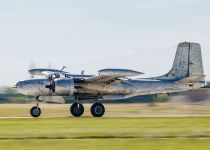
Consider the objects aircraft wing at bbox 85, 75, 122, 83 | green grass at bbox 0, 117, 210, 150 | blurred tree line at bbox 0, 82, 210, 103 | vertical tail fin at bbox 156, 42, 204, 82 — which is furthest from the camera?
blurred tree line at bbox 0, 82, 210, 103

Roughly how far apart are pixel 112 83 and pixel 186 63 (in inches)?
256

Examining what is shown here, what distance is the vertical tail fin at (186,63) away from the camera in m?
46.4

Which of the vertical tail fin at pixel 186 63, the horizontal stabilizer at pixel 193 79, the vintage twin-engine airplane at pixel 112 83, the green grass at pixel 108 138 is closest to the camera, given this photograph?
the green grass at pixel 108 138

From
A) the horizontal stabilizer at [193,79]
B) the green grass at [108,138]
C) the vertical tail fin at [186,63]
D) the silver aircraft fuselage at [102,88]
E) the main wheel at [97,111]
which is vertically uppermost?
the vertical tail fin at [186,63]


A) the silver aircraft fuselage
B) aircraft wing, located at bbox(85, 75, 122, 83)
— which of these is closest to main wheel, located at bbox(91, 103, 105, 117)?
the silver aircraft fuselage

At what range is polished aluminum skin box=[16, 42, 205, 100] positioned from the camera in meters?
42.5

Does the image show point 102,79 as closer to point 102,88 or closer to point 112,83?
point 102,88

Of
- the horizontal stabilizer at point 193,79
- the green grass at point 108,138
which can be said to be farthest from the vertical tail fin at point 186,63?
the green grass at point 108,138

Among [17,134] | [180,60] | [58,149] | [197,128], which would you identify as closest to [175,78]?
[180,60]

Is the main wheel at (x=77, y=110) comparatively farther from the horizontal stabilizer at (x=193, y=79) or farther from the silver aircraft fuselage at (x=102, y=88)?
the horizontal stabilizer at (x=193, y=79)

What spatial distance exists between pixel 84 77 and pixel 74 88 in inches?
65.4

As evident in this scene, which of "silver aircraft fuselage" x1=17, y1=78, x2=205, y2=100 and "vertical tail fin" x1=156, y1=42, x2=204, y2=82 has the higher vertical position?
"vertical tail fin" x1=156, y1=42, x2=204, y2=82

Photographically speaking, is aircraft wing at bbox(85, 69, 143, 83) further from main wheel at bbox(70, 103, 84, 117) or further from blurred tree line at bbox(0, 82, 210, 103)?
blurred tree line at bbox(0, 82, 210, 103)

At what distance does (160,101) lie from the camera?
70.8 meters
